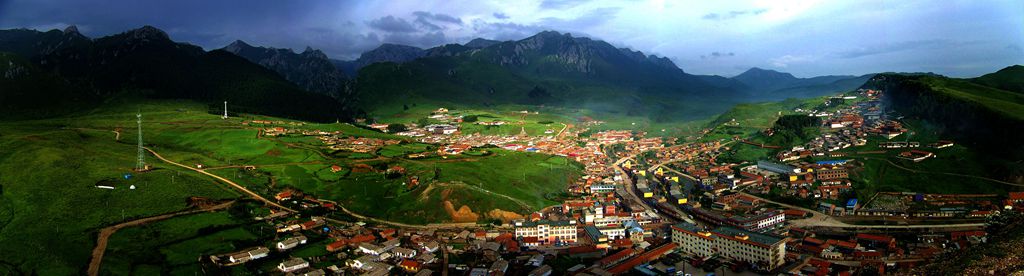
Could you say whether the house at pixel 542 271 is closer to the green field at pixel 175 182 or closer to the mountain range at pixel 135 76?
the green field at pixel 175 182

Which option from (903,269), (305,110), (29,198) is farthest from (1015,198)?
(305,110)

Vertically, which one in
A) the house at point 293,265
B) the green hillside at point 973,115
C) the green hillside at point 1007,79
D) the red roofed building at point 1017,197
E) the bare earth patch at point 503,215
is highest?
the green hillside at point 1007,79

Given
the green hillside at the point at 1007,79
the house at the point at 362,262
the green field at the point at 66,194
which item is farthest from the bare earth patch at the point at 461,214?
the green hillside at the point at 1007,79

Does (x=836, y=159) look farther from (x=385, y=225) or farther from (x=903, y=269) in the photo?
(x=385, y=225)

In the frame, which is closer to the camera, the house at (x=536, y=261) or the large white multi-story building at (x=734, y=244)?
the house at (x=536, y=261)

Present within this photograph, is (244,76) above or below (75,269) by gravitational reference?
above

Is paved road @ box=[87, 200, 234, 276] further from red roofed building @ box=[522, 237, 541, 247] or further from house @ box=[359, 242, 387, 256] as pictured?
red roofed building @ box=[522, 237, 541, 247]

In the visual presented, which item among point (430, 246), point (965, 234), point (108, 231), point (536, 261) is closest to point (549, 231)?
point (536, 261)
